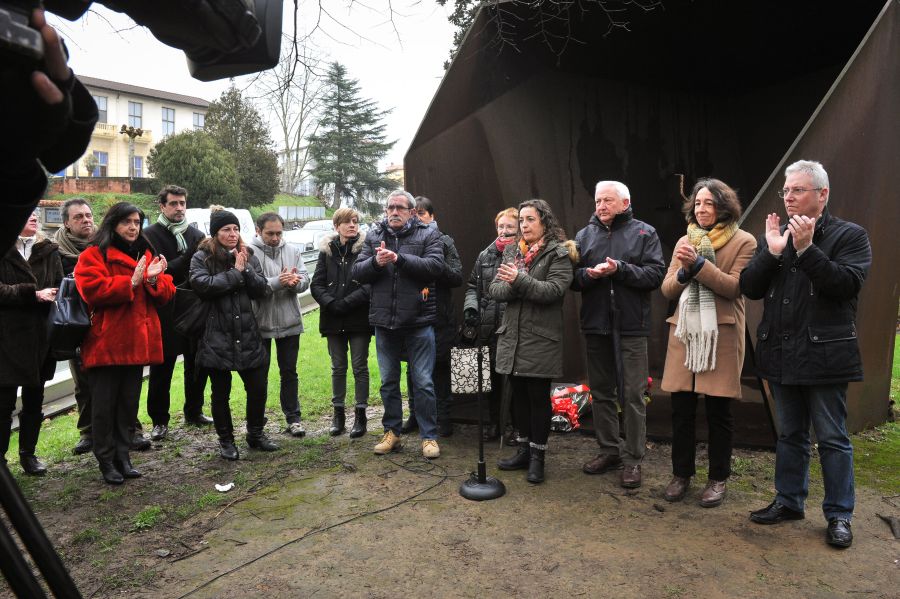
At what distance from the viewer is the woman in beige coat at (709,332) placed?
3.80 metres

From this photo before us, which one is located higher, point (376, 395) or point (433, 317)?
point (433, 317)

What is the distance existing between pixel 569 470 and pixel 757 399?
1.95 m

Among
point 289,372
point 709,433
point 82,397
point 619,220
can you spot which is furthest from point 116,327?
point 709,433

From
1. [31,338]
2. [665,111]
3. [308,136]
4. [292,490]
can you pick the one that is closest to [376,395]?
[292,490]

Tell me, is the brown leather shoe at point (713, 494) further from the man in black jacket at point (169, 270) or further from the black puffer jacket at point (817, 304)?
→ the man in black jacket at point (169, 270)

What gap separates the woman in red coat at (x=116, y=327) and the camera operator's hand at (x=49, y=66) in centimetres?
355

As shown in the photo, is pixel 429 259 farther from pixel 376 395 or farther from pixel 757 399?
pixel 757 399

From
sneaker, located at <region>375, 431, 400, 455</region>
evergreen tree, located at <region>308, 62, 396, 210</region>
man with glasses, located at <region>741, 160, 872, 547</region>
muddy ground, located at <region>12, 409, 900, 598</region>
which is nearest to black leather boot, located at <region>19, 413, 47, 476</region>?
muddy ground, located at <region>12, 409, 900, 598</region>

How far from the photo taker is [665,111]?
23.2 ft

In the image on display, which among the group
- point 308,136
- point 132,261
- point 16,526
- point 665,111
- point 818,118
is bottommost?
point 16,526

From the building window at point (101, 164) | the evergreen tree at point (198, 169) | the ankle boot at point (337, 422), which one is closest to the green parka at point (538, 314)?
the ankle boot at point (337, 422)

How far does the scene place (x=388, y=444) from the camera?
4.98m

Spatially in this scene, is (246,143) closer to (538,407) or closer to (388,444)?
(388,444)

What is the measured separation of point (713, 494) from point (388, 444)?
2.24 meters
